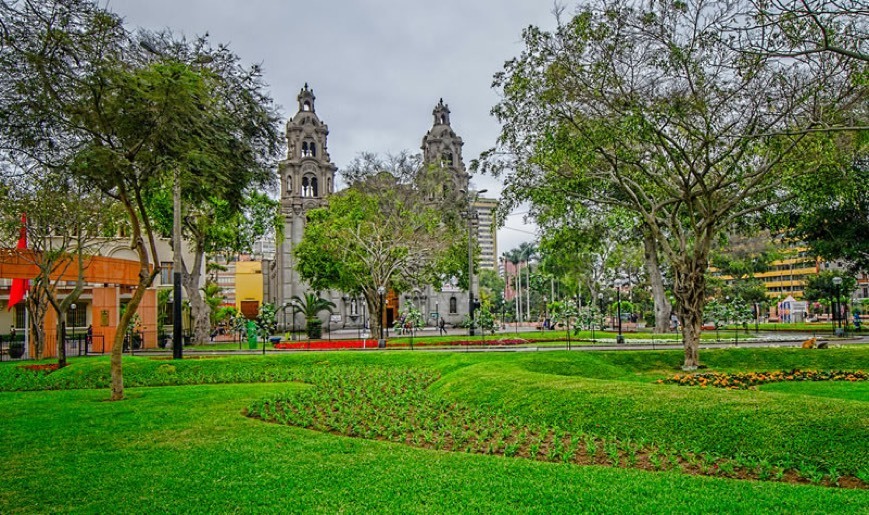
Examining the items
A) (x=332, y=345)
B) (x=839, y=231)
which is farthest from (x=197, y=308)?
(x=839, y=231)

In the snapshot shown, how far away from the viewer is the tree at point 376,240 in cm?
3503

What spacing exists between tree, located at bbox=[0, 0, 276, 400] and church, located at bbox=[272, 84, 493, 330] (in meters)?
38.9

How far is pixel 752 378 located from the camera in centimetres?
1441

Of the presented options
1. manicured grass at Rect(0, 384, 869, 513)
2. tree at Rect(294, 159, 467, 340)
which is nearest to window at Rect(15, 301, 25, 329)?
tree at Rect(294, 159, 467, 340)

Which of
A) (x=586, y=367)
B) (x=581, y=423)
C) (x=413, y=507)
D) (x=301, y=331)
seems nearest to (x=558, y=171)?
(x=586, y=367)

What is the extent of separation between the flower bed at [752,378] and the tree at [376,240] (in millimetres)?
20220

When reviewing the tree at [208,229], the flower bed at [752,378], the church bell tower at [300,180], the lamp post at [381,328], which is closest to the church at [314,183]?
the church bell tower at [300,180]

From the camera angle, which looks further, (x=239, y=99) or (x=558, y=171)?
(x=558, y=171)

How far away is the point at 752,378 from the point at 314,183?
44.1m

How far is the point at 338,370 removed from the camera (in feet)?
59.5

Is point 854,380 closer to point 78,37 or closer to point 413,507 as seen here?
point 413,507

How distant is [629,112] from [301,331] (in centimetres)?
3946

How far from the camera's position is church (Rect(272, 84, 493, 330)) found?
174 feet

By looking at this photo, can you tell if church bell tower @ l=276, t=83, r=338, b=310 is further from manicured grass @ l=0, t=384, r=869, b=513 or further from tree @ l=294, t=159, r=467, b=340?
manicured grass @ l=0, t=384, r=869, b=513
